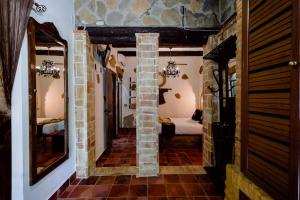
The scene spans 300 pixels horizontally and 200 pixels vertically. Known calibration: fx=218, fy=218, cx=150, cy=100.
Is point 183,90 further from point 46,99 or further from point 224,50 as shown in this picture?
point 46,99

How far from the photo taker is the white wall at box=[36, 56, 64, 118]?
222cm

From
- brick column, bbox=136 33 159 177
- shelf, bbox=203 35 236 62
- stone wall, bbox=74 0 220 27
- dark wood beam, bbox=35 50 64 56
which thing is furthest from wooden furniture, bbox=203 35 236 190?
dark wood beam, bbox=35 50 64 56

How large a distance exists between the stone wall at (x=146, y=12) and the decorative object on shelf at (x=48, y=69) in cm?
100

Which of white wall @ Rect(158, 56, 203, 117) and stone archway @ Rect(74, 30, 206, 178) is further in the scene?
white wall @ Rect(158, 56, 203, 117)

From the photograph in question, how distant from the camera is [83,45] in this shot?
3205 mm

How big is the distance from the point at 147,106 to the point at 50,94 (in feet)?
4.49

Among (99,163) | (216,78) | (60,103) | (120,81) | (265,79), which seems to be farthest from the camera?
(120,81)

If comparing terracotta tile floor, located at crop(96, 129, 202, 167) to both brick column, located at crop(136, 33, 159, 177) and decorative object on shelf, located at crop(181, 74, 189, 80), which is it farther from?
decorative object on shelf, located at crop(181, 74, 189, 80)

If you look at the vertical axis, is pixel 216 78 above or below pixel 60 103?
above

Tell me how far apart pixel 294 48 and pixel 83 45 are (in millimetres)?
2728

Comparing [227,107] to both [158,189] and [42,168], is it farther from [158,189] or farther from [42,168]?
[42,168]

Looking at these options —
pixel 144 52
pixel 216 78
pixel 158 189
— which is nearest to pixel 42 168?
pixel 158 189

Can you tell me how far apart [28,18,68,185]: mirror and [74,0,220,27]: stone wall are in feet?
2.49

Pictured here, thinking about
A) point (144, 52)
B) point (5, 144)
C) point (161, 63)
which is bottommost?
point (5, 144)
